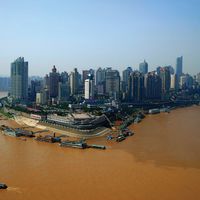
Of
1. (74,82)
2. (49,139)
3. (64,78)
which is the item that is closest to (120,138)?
Answer: (49,139)

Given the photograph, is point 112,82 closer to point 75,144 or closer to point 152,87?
point 152,87

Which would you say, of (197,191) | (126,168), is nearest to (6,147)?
(126,168)

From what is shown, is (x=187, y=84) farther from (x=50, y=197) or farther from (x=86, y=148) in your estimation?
(x=50, y=197)

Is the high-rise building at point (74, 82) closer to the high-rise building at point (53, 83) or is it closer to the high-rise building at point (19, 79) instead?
the high-rise building at point (53, 83)

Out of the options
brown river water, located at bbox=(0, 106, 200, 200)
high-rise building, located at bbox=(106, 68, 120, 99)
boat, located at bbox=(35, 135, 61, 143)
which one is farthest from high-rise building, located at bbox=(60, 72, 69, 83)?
brown river water, located at bbox=(0, 106, 200, 200)

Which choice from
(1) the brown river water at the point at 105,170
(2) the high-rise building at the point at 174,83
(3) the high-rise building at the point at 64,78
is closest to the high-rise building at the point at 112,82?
(3) the high-rise building at the point at 64,78

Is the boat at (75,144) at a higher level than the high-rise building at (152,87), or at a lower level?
lower
